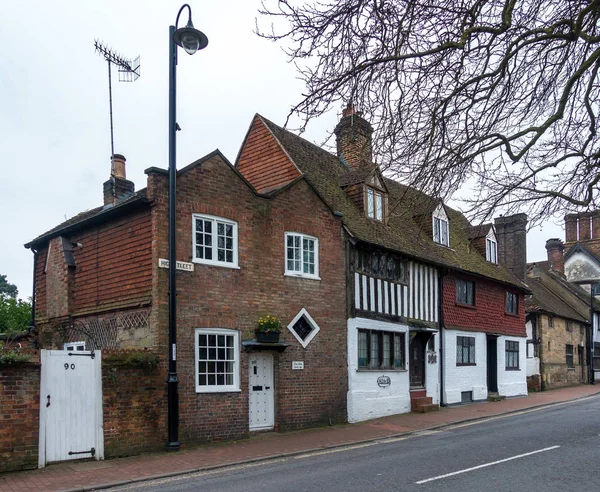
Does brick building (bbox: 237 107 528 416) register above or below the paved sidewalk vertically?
above

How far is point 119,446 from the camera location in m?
12.3

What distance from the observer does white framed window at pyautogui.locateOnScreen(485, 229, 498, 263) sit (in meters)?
28.9

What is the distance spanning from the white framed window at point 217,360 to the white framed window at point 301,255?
2.73 metres

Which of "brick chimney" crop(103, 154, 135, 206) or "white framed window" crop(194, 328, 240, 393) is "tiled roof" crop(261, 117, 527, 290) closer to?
"brick chimney" crop(103, 154, 135, 206)

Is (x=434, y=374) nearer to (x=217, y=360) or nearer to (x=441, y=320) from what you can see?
(x=441, y=320)

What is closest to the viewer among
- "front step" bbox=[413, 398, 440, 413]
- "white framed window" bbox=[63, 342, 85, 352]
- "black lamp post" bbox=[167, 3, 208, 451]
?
"black lamp post" bbox=[167, 3, 208, 451]

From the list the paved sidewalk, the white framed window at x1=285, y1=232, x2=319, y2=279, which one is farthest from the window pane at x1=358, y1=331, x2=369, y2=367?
the white framed window at x1=285, y1=232, x2=319, y2=279

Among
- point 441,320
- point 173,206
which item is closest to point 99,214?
point 173,206

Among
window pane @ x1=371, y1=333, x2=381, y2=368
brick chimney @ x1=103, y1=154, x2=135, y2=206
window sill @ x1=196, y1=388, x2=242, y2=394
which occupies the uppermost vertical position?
brick chimney @ x1=103, y1=154, x2=135, y2=206

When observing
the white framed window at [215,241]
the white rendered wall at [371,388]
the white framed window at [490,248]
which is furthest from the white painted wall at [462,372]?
the white framed window at [215,241]

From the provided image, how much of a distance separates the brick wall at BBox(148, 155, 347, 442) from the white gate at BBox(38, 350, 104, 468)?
191 cm

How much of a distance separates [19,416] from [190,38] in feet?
25.8

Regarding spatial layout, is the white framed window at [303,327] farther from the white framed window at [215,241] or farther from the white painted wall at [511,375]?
the white painted wall at [511,375]

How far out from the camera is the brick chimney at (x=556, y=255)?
4841cm
